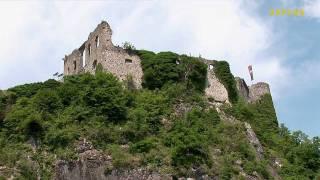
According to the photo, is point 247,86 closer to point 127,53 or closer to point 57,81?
point 127,53

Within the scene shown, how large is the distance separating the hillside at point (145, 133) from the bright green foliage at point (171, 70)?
0.07 m

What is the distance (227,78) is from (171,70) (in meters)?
5.26

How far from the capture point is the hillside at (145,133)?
44844 millimetres

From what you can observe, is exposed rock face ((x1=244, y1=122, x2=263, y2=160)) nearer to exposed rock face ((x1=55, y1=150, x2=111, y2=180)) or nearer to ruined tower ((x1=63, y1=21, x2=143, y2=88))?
ruined tower ((x1=63, y1=21, x2=143, y2=88))

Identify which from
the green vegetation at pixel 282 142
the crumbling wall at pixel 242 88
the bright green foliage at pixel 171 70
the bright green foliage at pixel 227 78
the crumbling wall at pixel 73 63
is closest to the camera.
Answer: the green vegetation at pixel 282 142

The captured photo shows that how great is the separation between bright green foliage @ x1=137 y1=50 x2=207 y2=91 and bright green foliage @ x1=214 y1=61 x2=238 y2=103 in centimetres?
155

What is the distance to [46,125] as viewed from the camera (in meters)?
47.6

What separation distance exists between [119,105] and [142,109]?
172 centimetres

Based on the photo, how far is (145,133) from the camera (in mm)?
48938

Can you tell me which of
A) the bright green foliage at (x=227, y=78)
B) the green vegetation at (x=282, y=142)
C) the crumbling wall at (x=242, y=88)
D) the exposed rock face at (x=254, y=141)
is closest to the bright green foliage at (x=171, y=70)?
the bright green foliage at (x=227, y=78)

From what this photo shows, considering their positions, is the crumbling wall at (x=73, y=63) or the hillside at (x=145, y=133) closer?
the hillside at (x=145, y=133)

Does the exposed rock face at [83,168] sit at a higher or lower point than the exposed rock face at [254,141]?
lower

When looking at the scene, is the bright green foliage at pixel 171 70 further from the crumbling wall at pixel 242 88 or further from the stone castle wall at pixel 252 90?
the stone castle wall at pixel 252 90

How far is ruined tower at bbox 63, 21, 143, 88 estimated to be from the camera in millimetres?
56156
